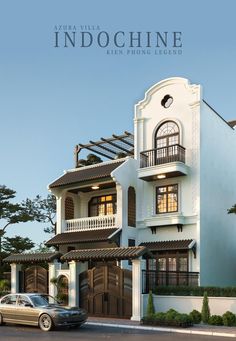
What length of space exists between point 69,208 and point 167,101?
950cm

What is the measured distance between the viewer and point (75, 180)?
98.4ft

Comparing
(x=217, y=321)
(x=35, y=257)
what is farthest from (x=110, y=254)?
(x=217, y=321)

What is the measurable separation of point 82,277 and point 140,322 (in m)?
4.70

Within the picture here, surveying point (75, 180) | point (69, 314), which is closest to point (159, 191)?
point (75, 180)

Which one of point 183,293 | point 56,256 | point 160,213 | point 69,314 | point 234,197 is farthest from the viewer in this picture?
point 234,197

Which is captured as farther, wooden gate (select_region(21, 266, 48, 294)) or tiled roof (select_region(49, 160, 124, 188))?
tiled roof (select_region(49, 160, 124, 188))

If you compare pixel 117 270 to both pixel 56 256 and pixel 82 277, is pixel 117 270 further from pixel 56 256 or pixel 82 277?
pixel 56 256

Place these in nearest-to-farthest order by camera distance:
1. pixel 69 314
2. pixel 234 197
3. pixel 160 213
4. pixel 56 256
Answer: pixel 69 314 → pixel 56 256 → pixel 160 213 → pixel 234 197

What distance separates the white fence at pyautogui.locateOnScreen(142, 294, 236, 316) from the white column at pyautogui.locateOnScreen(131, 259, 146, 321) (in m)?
0.27

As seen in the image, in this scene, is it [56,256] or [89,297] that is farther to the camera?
[56,256]

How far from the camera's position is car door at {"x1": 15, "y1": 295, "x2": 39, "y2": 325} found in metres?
18.4

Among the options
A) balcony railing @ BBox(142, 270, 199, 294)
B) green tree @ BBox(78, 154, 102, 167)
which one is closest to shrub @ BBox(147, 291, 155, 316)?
balcony railing @ BBox(142, 270, 199, 294)

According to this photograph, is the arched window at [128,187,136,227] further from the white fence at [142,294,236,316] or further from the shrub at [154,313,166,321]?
the shrub at [154,313,166,321]

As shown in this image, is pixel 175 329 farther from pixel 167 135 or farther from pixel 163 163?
pixel 167 135
